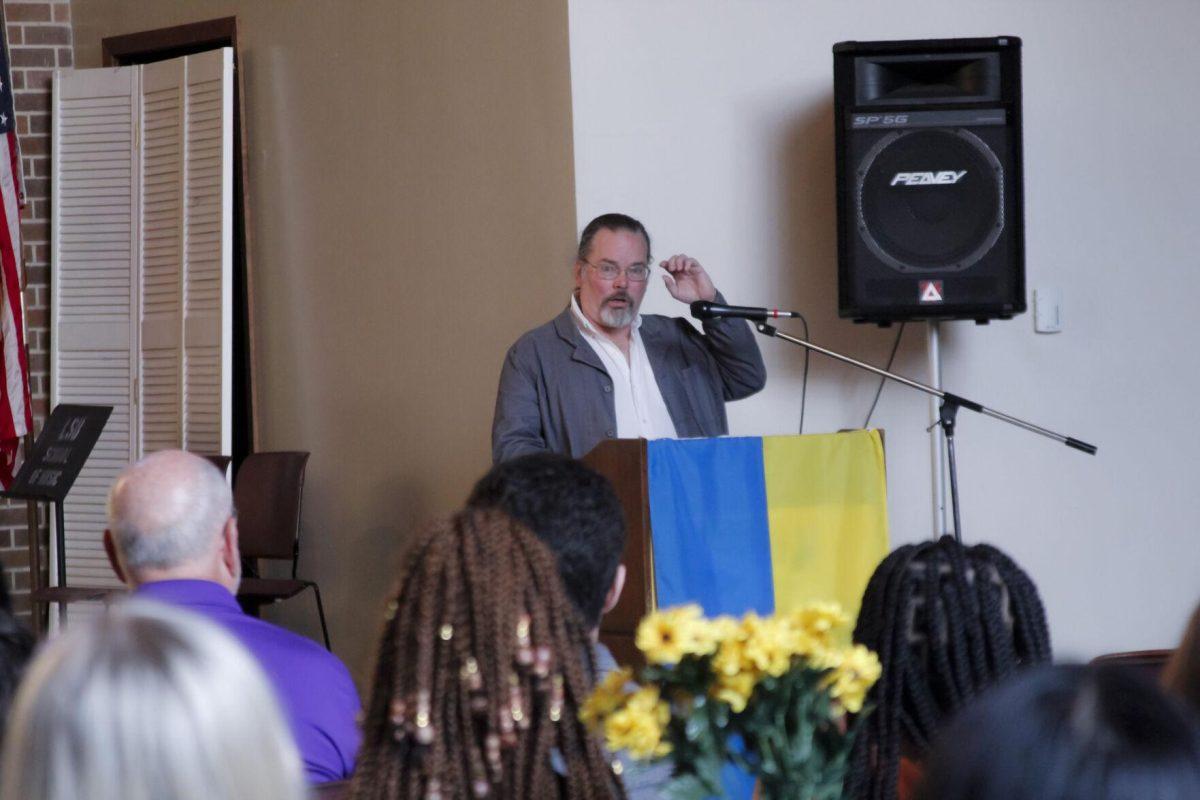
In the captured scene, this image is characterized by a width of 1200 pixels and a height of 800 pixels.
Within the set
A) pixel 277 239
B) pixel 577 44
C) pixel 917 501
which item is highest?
pixel 577 44

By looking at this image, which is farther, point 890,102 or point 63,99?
point 63,99

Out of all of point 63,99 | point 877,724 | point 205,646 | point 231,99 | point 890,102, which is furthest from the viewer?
point 63,99

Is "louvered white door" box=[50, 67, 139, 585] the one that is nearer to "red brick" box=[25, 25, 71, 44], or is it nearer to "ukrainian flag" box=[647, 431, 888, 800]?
"red brick" box=[25, 25, 71, 44]

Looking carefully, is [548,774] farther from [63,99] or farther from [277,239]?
[63,99]

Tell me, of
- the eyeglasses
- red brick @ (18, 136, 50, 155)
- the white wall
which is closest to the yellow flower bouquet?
the eyeglasses

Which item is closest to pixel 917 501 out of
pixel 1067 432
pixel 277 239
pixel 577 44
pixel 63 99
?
pixel 1067 432

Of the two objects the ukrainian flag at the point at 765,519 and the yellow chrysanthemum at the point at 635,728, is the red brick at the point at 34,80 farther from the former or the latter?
the yellow chrysanthemum at the point at 635,728

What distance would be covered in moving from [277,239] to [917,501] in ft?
8.98

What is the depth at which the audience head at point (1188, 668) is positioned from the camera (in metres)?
1.21

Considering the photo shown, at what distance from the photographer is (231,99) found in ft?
19.3

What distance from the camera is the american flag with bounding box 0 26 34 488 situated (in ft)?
19.4

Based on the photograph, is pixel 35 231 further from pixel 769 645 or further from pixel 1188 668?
pixel 1188 668

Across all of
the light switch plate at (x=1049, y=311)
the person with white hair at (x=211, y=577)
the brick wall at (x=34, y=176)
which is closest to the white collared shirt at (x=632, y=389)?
the light switch plate at (x=1049, y=311)

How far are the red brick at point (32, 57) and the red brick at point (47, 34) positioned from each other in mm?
34
